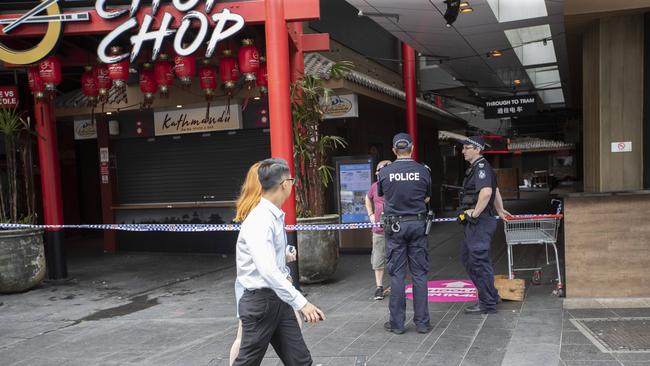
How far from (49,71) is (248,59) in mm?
2991

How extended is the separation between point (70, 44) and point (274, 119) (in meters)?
4.11

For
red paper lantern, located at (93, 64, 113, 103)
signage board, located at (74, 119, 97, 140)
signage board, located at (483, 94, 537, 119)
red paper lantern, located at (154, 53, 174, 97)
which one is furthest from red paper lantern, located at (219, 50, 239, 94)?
signage board, located at (483, 94, 537, 119)

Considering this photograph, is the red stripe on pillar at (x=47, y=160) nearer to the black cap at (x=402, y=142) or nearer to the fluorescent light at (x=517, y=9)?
the black cap at (x=402, y=142)

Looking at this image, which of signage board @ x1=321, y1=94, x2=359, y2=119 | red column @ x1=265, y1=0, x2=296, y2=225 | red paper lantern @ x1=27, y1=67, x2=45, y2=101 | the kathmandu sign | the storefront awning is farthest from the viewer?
signage board @ x1=321, y1=94, x2=359, y2=119

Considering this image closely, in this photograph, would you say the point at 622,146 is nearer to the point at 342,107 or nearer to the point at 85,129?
the point at 342,107

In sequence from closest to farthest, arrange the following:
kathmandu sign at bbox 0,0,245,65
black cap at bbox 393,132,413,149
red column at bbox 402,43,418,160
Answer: black cap at bbox 393,132,413,149 → kathmandu sign at bbox 0,0,245,65 → red column at bbox 402,43,418,160

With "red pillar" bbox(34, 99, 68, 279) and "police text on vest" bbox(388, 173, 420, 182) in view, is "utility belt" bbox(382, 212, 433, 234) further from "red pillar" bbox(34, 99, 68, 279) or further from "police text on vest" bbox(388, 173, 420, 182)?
"red pillar" bbox(34, 99, 68, 279)

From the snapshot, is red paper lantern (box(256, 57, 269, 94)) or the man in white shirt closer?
the man in white shirt

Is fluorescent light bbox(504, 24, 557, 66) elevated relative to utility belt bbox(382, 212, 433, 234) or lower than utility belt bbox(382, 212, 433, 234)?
elevated

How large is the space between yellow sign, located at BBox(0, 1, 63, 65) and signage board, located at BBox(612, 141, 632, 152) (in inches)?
297

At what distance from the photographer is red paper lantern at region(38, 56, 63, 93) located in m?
7.96

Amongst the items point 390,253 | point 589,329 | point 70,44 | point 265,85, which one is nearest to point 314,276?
point 390,253

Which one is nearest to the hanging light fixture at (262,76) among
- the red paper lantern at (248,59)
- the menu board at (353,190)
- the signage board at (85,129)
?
the red paper lantern at (248,59)

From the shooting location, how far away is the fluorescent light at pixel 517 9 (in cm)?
847
